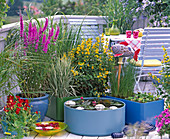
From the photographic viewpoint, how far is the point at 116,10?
7617 mm

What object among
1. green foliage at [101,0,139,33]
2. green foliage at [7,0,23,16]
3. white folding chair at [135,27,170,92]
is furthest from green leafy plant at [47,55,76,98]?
green foliage at [101,0,139,33]

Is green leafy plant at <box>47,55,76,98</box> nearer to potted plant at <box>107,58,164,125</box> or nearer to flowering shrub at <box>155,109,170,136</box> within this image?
potted plant at <box>107,58,164,125</box>

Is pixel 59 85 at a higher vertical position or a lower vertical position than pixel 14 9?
lower

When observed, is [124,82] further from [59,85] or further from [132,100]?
[59,85]

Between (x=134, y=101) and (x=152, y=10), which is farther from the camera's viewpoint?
(x=152, y=10)

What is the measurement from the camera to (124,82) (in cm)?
421

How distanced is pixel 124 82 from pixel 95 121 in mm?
767

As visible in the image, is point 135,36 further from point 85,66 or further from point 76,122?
point 76,122

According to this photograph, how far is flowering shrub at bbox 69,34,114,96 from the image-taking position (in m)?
4.24

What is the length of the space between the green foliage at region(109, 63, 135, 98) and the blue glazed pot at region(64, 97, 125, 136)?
0.50 metres

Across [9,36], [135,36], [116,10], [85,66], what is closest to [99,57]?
[85,66]

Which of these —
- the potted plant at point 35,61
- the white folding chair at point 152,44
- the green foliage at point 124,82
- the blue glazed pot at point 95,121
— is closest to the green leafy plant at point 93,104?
the blue glazed pot at point 95,121

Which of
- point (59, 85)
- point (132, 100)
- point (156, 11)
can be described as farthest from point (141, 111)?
point (156, 11)

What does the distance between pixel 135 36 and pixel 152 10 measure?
71.4 inches
